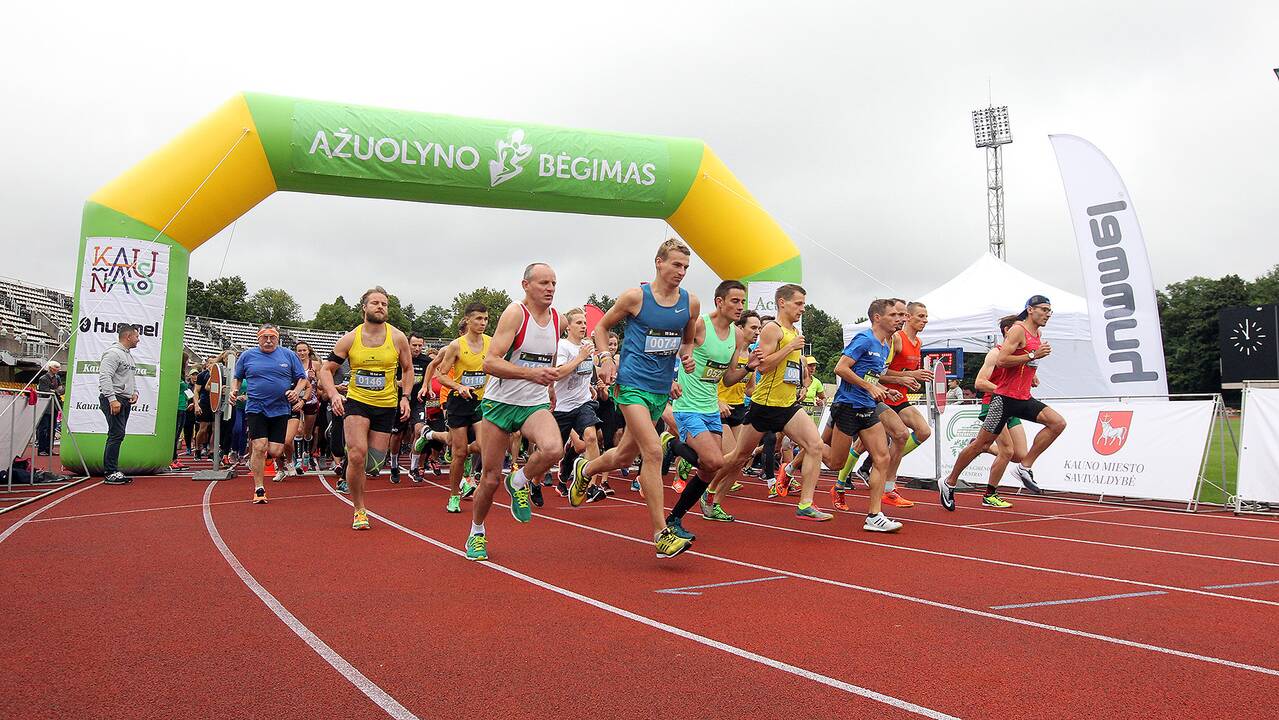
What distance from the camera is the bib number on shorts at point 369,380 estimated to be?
7.30m

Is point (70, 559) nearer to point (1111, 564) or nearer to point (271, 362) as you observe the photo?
point (271, 362)

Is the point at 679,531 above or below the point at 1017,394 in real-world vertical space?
below

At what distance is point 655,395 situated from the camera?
582 centimetres

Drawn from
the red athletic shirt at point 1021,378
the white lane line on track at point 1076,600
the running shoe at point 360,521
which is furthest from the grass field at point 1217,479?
the running shoe at point 360,521

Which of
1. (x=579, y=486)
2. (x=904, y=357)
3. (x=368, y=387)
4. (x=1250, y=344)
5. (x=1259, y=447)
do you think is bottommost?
(x=579, y=486)

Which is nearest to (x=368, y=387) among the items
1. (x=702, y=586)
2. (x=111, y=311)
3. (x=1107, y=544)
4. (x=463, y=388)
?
(x=463, y=388)

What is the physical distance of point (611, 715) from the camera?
2.82 m

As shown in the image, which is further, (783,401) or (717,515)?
(717,515)

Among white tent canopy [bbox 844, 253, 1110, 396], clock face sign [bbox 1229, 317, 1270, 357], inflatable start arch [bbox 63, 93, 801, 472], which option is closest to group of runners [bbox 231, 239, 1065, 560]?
inflatable start arch [bbox 63, 93, 801, 472]

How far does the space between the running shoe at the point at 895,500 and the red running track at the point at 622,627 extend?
6.82 feet

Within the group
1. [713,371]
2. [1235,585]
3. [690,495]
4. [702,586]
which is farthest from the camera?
[713,371]

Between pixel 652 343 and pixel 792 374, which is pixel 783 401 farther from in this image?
pixel 652 343

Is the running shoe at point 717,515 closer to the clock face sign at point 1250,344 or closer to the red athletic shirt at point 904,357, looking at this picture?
the red athletic shirt at point 904,357

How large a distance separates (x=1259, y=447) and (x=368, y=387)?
9.51 metres
